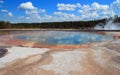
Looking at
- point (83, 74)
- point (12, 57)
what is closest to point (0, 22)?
point (12, 57)

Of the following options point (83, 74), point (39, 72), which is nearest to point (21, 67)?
point (39, 72)

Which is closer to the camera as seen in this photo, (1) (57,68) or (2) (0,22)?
(1) (57,68)

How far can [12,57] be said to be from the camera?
10.2m

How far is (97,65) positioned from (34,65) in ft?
8.45

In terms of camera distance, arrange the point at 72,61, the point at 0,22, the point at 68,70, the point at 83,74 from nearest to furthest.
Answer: the point at 83,74 → the point at 68,70 → the point at 72,61 → the point at 0,22

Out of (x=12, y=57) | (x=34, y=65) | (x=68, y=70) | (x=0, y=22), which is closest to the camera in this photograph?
(x=68, y=70)

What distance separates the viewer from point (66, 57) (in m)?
10.3

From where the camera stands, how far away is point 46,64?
8875 millimetres

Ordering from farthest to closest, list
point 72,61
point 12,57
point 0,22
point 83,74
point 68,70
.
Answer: point 0,22 → point 12,57 → point 72,61 → point 68,70 → point 83,74

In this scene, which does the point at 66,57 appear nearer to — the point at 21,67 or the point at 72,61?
the point at 72,61

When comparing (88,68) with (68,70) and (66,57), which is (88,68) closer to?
(68,70)

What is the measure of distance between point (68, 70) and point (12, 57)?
3456 mm

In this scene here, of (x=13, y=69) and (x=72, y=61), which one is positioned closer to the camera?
(x=13, y=69)

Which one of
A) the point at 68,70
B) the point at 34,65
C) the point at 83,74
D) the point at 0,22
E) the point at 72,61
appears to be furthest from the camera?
the point at 0,22
